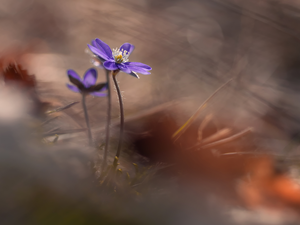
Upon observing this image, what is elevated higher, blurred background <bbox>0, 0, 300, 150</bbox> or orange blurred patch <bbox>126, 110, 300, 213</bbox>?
blurred background <bbox>0, 0, 300, 150</bbox>

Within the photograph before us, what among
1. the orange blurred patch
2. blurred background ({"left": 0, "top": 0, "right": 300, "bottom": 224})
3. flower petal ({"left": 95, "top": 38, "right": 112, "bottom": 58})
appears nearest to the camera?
the orange blurred patch

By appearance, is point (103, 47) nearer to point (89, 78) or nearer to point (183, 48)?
point (89, 78)

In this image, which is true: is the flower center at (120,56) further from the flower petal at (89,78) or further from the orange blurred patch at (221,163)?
the orange blurred patch at (221,163)

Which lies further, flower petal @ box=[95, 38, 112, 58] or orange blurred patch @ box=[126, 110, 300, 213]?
flower petal @ box=[95, 38, 112, 58]

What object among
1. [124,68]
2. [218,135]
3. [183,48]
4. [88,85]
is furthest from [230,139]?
[183,48]

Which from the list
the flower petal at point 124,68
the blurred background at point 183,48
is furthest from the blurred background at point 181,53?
the flower petal at point 124,68

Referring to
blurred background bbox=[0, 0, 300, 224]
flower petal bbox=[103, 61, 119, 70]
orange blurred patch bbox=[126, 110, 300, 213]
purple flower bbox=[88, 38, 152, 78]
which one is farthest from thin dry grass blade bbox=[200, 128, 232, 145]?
flower petal bbox=[103, 61, 119, 70]

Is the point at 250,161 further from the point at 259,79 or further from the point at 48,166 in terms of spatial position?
the point at 259,79

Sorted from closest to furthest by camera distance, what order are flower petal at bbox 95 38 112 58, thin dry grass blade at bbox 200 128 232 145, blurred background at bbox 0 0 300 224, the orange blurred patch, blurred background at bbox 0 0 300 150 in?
the orange blurred patch, flower petal at bbox 95 38 112 58, thin dry grass blade at bbox 200 128 232 145, blurred background at bbox 0 0 300 224, blurred background at bbox 0 0 300 150

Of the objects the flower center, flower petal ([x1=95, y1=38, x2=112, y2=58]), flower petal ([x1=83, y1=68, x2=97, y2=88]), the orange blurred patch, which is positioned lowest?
the orange blurred patch

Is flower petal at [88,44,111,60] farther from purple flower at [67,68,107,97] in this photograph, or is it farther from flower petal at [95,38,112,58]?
purple flower at [67,68,107,97]
